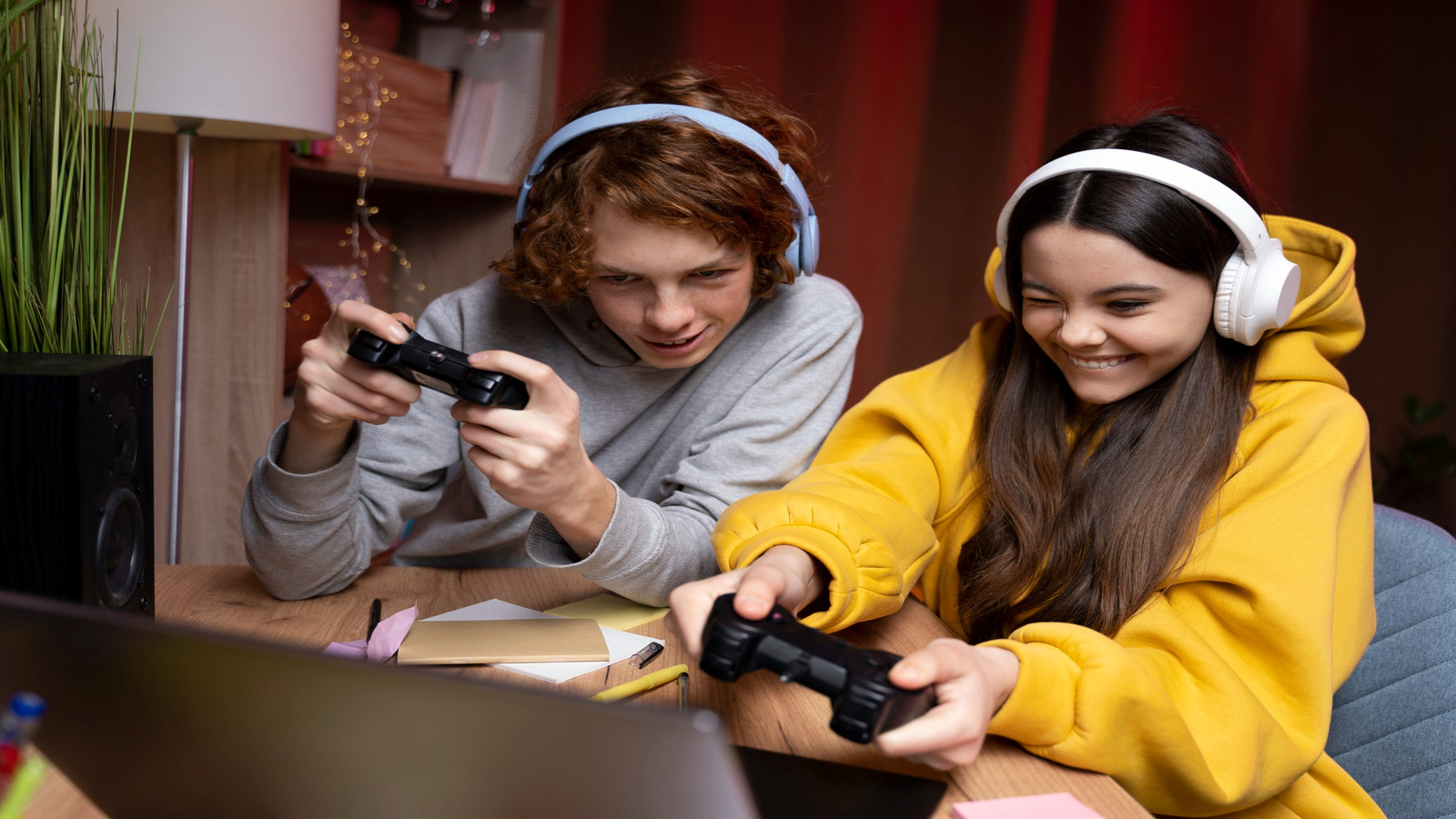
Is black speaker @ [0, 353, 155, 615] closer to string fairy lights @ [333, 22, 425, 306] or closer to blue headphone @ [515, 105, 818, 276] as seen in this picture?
blue headphone @ [515, 105, 818, 276]

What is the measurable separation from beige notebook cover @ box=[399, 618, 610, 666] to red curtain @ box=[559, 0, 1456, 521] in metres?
1.82

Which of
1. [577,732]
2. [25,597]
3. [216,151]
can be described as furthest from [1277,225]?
[216,151]

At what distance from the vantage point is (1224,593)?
83 cm

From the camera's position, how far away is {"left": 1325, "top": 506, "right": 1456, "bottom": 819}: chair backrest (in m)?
0.88

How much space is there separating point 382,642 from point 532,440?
211mm

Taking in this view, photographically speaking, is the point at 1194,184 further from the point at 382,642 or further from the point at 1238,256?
the point at 382,642

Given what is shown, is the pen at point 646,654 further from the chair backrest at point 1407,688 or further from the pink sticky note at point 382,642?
the chair backrest at point 1407,688

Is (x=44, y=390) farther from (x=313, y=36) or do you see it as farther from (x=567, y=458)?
(x=313, y=36)

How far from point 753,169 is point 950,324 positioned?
5.41 feet

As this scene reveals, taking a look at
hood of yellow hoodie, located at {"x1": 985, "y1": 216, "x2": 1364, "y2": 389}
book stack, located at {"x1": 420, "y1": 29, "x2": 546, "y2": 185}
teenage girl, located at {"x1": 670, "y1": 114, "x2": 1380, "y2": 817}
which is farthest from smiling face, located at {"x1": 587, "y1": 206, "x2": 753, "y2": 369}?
book stack, located at {"x1": 420, "y1": 29, "x2": 546, "y2": 185}

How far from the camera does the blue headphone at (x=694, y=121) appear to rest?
1.10 m

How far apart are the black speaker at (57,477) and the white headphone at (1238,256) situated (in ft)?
2.72

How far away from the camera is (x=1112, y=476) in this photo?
3.32ft

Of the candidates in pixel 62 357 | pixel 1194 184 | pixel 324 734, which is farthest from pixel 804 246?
pixel 324 734
